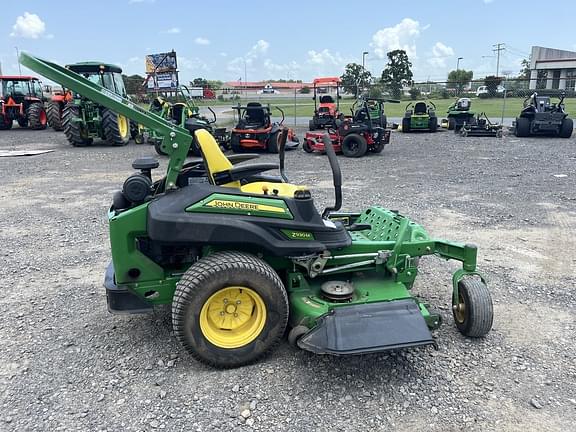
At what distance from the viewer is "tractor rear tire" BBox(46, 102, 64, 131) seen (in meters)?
18.0

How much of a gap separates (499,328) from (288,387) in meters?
1.73

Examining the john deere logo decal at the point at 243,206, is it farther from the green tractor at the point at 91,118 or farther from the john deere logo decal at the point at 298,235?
the green tractor at the point at 91,118

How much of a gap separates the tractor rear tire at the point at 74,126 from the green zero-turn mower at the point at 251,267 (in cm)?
1183

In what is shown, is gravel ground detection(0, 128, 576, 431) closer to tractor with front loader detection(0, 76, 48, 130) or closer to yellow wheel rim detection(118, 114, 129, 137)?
yellow wheel rim detection(118, 114, 129, 137)

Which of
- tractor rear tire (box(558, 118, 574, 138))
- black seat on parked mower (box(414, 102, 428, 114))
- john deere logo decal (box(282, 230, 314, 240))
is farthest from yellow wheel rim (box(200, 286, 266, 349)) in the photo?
black seat on parked mower (box(414, 102, 428, 114))

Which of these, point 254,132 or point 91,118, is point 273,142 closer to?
point 254,132

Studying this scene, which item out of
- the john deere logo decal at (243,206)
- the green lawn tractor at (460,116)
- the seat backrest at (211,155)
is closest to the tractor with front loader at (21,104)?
the green lawn tractor at (460,116)

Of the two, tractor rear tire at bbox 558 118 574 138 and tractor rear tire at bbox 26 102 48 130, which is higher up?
tractor rear tire at bbox 26 102 48 130

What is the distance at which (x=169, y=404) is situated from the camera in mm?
2820

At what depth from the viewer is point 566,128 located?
49.0 ft

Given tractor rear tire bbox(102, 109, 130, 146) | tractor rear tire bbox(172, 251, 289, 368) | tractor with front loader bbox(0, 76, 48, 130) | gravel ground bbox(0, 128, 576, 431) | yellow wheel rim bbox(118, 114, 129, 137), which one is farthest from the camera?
tractor with front loader bbox(0, 76, 48, 130)

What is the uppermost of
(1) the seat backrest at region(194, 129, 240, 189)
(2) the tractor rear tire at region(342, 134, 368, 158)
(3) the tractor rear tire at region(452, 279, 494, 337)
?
(1) the seat backrest at region(194, 129, 240, 189)

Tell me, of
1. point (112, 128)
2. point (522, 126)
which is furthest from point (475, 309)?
point (522, 126)

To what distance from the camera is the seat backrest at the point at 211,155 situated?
11.3ft
